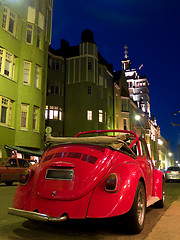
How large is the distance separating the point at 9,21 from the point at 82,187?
69.8 ft

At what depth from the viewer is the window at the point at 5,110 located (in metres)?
20.3

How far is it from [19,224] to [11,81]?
17.9 m

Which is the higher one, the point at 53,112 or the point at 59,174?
the point at 53,112

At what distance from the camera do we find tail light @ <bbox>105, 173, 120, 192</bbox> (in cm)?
389

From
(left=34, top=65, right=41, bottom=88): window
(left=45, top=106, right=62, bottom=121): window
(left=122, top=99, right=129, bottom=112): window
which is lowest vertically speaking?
(left=45, top=106, right=62, bottom=121): window

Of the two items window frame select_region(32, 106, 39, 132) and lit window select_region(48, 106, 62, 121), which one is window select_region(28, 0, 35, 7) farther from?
lit window select_region(48, 106, 62, 121)

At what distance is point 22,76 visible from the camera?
22.7 meters

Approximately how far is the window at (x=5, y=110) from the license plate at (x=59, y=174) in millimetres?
17266

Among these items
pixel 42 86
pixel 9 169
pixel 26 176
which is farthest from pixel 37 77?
pixel 26 176

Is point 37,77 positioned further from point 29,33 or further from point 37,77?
point 29,33

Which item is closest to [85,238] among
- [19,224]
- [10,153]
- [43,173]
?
[43,173]

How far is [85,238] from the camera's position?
3.99 m

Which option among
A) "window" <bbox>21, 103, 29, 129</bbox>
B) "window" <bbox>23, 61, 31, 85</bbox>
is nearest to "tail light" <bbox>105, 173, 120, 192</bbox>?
"window" <bbox>21, 103, 29, 129</bbox>

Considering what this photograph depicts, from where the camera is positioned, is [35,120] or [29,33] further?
[29,33]
